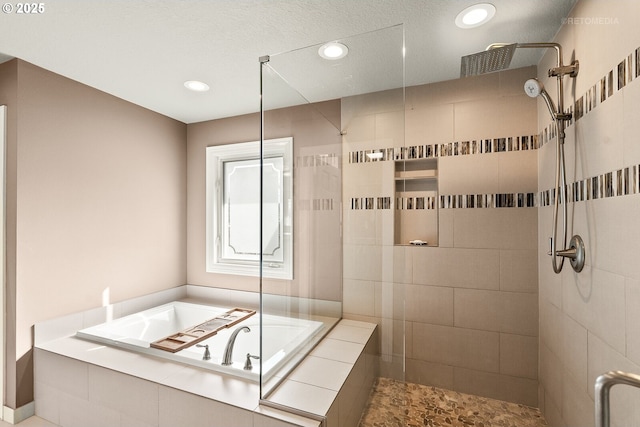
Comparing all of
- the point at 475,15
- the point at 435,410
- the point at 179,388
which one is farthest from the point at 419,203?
the point at 179,388

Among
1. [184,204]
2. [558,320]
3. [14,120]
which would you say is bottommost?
[558,320]

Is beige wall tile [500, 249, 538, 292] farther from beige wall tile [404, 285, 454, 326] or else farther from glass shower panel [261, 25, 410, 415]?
glass shower panel [261, 25, 410, 415]

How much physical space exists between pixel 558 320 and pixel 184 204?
3.40 m

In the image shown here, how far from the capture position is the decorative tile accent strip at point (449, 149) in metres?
1.62

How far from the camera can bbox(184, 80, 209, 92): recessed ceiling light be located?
2324 mm

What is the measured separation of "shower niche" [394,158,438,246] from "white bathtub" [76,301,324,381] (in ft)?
3.38

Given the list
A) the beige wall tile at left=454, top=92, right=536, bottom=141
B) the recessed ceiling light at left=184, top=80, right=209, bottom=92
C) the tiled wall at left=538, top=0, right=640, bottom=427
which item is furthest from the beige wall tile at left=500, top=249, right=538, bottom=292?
the recessed ceiling light at left=184, top=80, right=209, bottom=92

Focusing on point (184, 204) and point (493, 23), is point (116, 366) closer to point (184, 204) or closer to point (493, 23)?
point (184, 204)

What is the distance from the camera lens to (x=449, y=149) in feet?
7.38

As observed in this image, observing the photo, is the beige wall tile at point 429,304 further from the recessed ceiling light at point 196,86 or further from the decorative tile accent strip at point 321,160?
the recessed ceiling light at point 196,86

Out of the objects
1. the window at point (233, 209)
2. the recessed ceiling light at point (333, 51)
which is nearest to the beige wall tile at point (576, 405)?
the recessed ceiling light at point (333, 51)

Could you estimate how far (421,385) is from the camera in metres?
2.32

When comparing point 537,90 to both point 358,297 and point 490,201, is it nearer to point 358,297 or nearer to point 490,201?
point 490,201

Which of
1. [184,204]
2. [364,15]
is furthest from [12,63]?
[364,15]
